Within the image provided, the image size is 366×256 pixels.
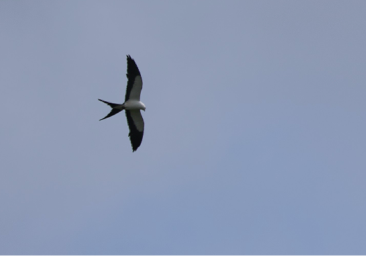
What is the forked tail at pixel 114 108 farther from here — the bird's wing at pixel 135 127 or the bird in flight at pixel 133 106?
the bird's wing at pixel 135 127

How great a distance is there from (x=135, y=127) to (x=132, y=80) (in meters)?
2.28

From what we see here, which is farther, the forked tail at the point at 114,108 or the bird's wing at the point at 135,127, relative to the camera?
the bird's wing at the point at 135,127

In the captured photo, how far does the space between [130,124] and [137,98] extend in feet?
3.99

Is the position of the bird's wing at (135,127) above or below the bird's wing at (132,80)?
below

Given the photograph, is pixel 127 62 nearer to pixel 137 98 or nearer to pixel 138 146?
pixel 137 98

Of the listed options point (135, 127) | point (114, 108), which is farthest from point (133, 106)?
point (135, 127)

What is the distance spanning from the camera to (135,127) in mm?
27750

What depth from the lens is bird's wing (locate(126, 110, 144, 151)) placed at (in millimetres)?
27469

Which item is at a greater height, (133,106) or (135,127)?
(133,106)

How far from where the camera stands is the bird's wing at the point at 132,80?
2648 cm

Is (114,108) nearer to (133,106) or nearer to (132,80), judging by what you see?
(133,106)

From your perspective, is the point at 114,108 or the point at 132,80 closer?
the point at 132,80

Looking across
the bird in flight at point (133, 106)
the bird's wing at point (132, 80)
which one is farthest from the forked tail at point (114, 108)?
the bird's wing at point (132, 80)

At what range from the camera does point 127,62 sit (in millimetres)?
26500
